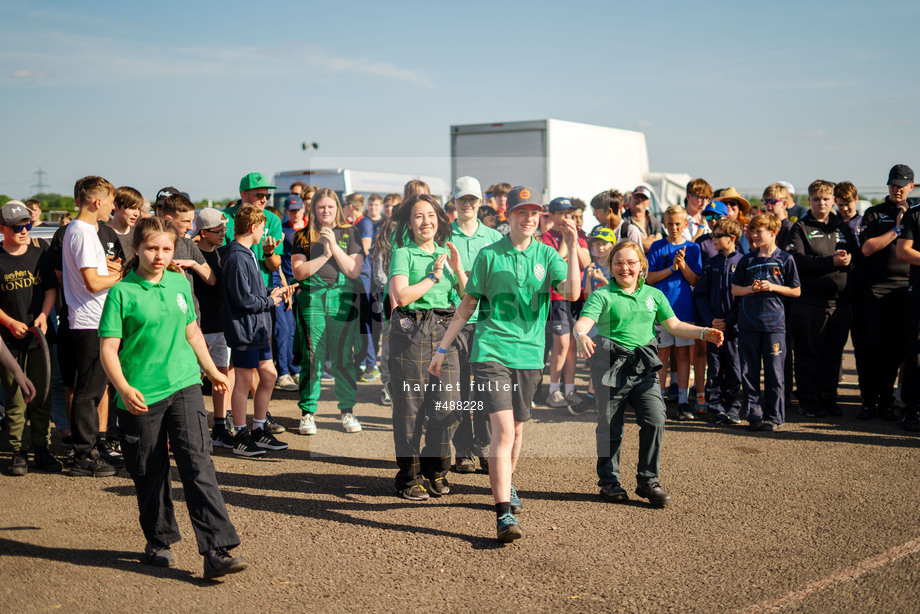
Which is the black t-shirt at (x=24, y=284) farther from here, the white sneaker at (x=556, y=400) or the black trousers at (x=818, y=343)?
the black trousers at (x=818, y=343)

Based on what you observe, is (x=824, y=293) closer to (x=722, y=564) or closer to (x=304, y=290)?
(x=722, y=564)

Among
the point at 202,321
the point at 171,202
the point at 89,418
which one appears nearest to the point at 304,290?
the point at 202,321

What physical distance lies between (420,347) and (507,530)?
4.83 ft

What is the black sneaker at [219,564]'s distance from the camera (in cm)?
406

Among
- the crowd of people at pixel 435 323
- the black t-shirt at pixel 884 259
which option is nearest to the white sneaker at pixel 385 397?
the crowd of people at pixel 435 323

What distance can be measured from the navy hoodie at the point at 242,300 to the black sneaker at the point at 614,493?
3.14 metres

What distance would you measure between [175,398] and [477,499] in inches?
90.5

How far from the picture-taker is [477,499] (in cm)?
554

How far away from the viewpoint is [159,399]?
4184 mm

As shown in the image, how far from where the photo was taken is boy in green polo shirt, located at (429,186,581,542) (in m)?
4.76

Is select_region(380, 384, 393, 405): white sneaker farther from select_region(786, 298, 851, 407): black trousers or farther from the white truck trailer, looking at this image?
the white truck trailer

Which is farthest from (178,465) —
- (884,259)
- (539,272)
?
(884,259)

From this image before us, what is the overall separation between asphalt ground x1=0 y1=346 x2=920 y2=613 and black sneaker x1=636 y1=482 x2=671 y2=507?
0.25ft

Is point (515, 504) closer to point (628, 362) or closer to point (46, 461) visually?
point (628, 362)
